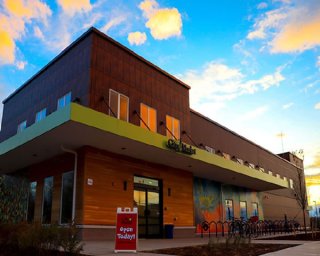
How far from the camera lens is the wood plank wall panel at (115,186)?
15227 mm

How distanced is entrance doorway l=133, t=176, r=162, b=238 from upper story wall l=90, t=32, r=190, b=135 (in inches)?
122

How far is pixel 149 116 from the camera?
62.8ft

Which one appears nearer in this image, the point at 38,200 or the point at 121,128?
the point at 121,128

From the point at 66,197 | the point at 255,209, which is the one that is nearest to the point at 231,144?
the point at 255,209

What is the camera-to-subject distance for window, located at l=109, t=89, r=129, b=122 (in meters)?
16.9

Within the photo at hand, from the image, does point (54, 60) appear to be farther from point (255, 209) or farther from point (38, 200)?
point (255, 209)

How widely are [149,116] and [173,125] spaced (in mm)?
2410

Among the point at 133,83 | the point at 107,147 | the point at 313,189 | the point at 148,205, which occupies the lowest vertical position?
the point at 148,205

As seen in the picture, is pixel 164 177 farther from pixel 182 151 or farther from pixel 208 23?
pixel 208 23

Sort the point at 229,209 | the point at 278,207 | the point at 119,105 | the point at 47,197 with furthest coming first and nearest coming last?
the point at 278,207, the point at 229,209, the point at 47,197, the point at 119,105

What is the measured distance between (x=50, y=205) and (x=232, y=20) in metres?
12.5

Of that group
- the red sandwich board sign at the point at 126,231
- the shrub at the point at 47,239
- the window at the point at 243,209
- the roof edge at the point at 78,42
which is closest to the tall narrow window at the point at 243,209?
the window at the point at 243,209

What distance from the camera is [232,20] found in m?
16.1

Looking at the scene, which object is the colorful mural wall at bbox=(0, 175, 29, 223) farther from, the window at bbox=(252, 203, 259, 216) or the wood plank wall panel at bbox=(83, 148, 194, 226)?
the window at bbox=(252, 203, 259, 216)
